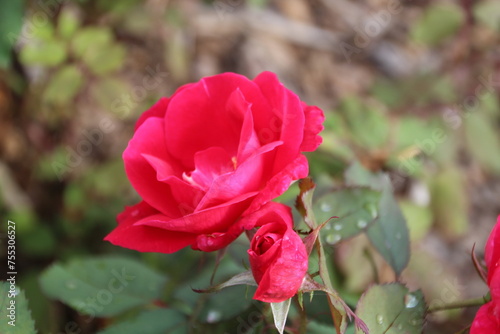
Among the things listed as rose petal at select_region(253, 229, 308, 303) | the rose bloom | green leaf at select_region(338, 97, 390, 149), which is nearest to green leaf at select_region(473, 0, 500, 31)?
green leaf at select_region(338, 97, 390, 149)

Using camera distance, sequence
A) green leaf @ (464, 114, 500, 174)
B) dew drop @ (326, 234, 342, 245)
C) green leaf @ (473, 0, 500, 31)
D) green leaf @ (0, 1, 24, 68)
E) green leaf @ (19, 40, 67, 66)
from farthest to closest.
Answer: green leaf @ (464, 114, 500, 174) → green leaf @ (473, 0, 500, 31) → green leaf @ (19, 40, 67, 66) → green leaf @ (0, 1, 24, 68) → dew drop @ (326, 234, 342, 245)

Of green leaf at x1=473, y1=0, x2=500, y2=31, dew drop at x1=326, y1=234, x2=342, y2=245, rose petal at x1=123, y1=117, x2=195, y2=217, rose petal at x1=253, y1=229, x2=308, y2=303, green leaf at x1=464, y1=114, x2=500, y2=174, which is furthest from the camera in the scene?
green leaf at x1=464, y1=114, x2=500, y2=174

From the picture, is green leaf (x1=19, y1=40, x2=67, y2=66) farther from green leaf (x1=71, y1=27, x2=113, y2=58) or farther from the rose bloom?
the rose bloom

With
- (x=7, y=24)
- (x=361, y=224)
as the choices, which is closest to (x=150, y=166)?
(x=361, y=224)

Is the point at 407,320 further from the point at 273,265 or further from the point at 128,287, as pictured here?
the point at 128,287

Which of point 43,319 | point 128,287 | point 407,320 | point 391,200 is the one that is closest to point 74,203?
point 43,319

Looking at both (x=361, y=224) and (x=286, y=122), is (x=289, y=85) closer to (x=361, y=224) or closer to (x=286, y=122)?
(x=361, y=224)
